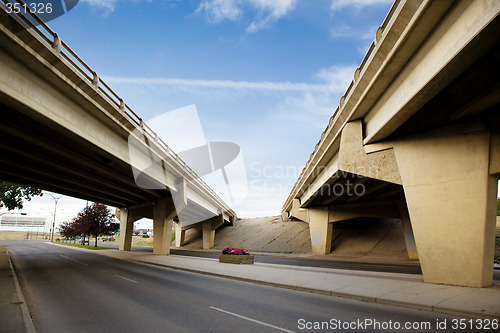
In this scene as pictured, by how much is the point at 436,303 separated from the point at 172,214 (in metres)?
27.4

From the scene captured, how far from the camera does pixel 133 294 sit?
951cm

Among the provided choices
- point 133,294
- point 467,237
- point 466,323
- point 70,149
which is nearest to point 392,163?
point 467,237

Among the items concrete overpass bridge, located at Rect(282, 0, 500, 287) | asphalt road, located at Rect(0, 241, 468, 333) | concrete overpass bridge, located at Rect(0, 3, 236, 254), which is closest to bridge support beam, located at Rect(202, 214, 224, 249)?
concrete overpass bridge, located at Rect(0, 3, 236, 254)

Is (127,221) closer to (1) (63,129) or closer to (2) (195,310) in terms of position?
(1) (63,129)

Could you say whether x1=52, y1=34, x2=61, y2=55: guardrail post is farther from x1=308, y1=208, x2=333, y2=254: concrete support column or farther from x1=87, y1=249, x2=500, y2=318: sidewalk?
x1=308, y1=208, x2=333, y2=254: concrete support column

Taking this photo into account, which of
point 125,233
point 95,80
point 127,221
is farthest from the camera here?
point 127,221

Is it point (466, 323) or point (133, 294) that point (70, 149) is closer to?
point (133, 294)

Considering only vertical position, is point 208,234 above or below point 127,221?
below

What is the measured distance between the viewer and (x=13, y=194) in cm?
2598

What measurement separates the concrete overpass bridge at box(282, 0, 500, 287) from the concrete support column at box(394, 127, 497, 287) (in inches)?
1.2

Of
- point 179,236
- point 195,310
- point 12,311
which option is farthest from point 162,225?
point 179,236

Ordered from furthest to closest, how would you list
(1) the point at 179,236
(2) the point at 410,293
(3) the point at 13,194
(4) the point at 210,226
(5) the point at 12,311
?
(1) the point at 179,236, (4) the point at 210,226, (3) the point at 13,194, (2) the point at 410,293, (5) the point at 12,311

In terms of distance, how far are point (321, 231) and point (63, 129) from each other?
2907 cm

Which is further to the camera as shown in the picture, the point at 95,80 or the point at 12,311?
the point at 95,80
